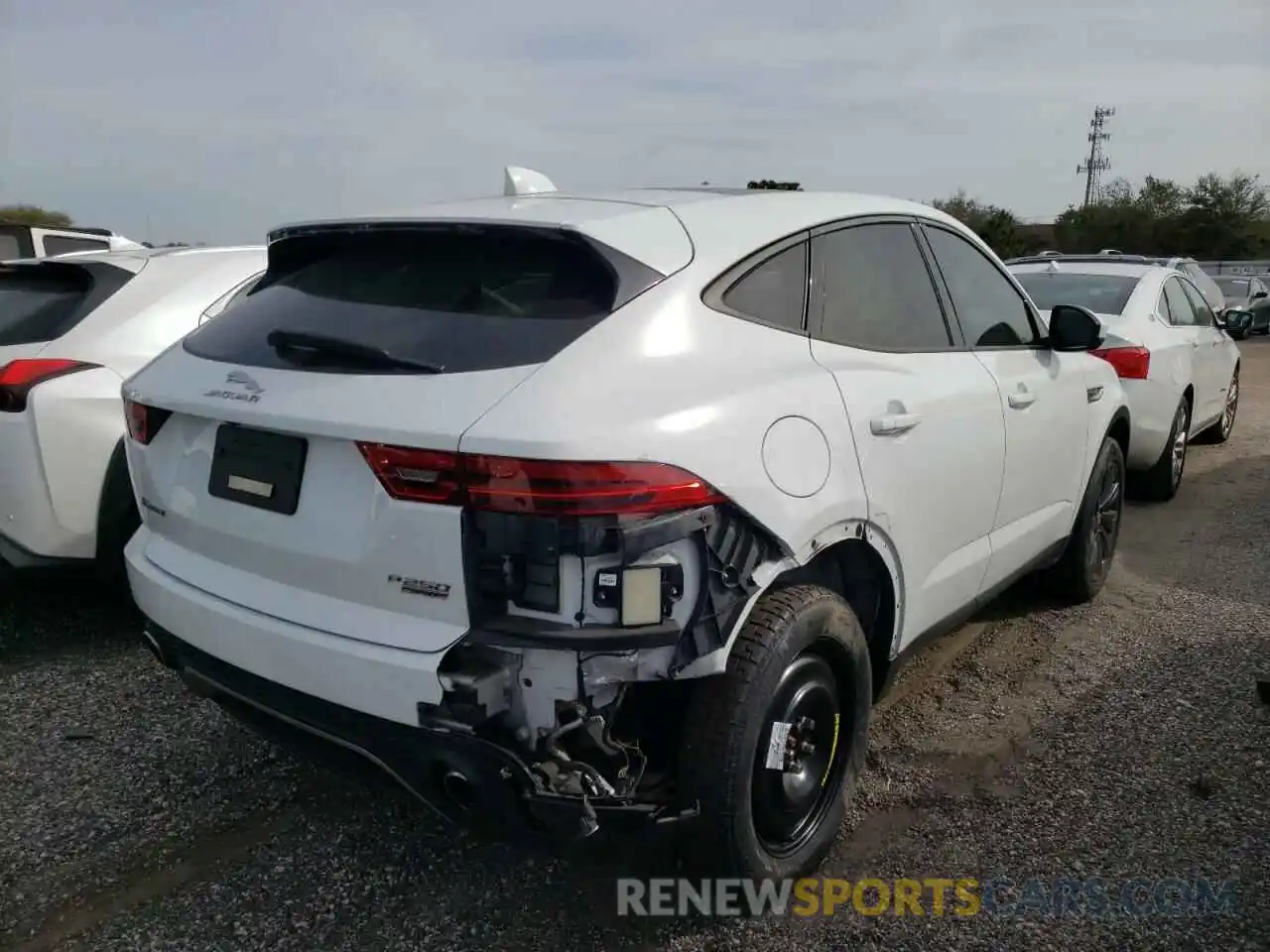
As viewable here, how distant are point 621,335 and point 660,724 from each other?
894 mm

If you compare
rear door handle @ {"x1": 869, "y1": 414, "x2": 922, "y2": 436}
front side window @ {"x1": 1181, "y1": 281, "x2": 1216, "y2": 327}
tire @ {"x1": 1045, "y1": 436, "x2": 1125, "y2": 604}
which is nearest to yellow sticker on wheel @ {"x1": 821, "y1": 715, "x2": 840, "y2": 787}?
rear door handle @ {"x1": 869, "y1": 414, "x2": 922, "y2": 436}

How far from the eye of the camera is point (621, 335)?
2.20 metres

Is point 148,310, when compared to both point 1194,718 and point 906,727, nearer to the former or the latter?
point 906,727

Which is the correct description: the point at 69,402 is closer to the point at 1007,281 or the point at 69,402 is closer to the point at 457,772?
the point at 457,772

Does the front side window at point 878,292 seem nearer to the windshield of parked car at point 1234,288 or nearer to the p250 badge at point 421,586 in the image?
the p250 badge at point 421,586

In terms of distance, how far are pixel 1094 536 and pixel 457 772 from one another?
3656mm

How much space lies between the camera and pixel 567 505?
6.40 feet

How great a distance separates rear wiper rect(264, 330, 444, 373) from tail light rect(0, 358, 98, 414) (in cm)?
185

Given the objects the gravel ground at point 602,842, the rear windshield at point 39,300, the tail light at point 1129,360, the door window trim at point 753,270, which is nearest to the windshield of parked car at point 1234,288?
the tail light at point 1129,360

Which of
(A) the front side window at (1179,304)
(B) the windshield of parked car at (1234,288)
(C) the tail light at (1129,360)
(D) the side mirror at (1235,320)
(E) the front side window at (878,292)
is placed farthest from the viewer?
(B) the windshield of parked car at (1234,288)

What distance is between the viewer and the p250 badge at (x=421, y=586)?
2037 mm

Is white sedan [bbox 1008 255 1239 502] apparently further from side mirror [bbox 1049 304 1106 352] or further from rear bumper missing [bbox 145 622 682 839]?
rear bumper missing [bbox 145 622 682 839]

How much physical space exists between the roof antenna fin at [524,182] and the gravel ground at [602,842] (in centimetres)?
201

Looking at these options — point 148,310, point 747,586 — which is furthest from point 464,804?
point 148,310
